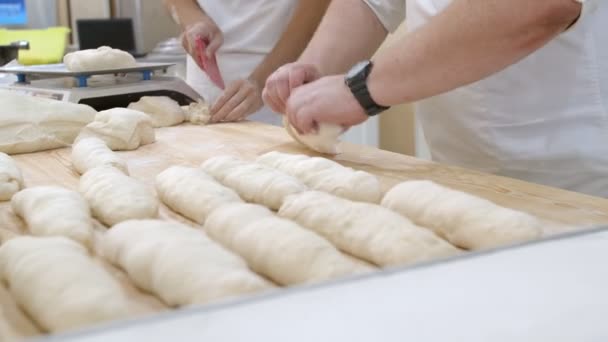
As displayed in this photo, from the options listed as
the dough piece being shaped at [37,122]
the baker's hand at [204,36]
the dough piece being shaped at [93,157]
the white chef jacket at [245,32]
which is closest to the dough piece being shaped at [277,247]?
the dough piece being shaped at [93,157]

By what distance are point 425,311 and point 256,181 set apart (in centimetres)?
65

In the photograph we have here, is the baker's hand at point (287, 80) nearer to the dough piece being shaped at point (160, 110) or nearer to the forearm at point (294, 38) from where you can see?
the dough piece being shaped at point (160, 110)

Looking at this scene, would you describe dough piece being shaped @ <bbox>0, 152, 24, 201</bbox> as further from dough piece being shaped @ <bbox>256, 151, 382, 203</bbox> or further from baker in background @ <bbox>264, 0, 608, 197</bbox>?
baker in background @ <bbox>264, 0, 608, 197</bbox>

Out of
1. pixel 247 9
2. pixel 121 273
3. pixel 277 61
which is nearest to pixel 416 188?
pixel 121 273

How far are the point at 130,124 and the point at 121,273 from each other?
844 millimetres

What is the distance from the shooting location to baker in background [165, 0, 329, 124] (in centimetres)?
212

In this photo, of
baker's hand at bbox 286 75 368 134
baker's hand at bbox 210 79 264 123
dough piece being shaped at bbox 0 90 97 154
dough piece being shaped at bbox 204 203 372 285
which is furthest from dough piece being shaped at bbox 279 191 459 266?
baker's hand at bbox 210 79 264 123

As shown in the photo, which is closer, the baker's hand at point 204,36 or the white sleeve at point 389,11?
the white sleeve at point 389,11

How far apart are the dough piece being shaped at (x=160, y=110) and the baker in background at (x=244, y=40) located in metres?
0.11

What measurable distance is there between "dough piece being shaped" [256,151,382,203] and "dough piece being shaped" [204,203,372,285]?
0.24 m

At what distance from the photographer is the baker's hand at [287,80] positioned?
164 cm

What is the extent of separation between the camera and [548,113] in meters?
1.47

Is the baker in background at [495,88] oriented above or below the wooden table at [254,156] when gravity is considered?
above

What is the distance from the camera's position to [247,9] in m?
2.32
